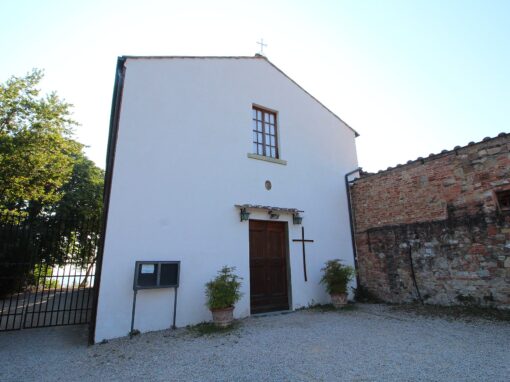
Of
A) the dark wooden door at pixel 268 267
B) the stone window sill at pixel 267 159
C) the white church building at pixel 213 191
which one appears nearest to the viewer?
the white church building at pixel 213 191

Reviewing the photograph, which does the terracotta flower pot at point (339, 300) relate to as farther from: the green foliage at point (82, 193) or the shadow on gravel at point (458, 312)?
the green foliage at point (82, 193)

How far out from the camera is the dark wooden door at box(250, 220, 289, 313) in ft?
23.3

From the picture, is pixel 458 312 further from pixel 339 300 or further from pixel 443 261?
pixel 339 300

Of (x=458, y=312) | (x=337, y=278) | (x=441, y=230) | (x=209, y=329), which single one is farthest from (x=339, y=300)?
(x=209, y=329)

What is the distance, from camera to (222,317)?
18.5 feet

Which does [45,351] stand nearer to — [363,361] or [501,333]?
[363,361]

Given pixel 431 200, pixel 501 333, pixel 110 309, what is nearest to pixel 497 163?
pixel 431 200

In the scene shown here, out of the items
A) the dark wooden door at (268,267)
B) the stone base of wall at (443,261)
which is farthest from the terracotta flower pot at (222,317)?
the stone base of wall at (443,261)

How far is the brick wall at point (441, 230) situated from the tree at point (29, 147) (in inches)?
510

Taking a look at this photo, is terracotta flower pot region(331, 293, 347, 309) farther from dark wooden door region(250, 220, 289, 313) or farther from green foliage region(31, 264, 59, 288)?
green foliage region(31, 264, 59, 288)

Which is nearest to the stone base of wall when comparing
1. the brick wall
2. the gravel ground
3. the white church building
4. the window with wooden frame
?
the brick wall

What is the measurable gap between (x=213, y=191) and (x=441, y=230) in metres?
5.53

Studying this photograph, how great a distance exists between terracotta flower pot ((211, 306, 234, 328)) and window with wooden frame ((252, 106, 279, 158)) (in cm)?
425

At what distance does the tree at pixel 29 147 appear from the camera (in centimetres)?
1175
